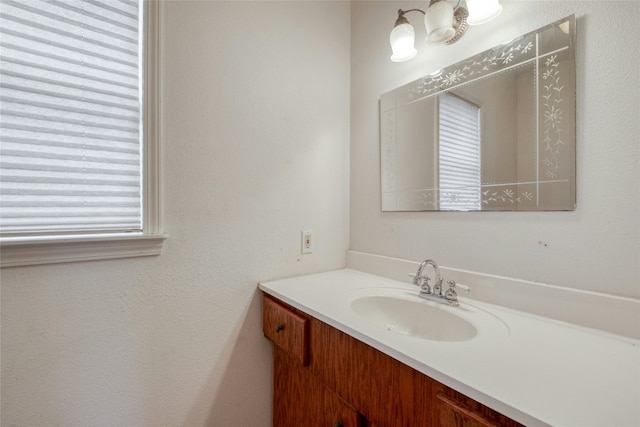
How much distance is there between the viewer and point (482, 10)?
896 millimetres

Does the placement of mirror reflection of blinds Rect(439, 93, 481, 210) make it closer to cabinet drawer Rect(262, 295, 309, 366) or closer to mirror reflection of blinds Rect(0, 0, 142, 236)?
cabinet drawer Rect(262, 295, 309, 366)

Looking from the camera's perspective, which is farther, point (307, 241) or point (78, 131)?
point (307, 241)

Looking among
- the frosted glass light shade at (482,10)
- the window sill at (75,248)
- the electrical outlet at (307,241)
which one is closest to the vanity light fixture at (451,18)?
the frosted glass light shade at (482,10)

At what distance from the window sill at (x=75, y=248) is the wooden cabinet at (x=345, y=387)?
0.51 m

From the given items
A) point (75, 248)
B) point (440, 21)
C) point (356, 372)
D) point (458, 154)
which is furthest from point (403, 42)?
point (75, 248)

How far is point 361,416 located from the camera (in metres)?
0.82

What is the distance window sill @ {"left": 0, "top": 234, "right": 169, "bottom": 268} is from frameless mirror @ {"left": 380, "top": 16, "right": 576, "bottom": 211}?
3.28ft

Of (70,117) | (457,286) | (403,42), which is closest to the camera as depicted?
(70,117)

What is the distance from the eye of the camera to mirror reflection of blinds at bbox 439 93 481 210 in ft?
3.40

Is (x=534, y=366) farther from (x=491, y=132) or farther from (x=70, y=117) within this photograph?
(x=70, y=117)

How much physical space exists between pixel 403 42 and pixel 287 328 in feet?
3.95

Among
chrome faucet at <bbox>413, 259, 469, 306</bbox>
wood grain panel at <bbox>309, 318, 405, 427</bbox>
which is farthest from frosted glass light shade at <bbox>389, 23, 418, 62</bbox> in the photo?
wood grain panel at <bbox>309, 318, 405, 427</bbox>

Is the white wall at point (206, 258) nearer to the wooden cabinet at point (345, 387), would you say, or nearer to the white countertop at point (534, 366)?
the wooden cabinet at point (345, 387)

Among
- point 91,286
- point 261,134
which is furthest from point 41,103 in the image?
point 261,134
